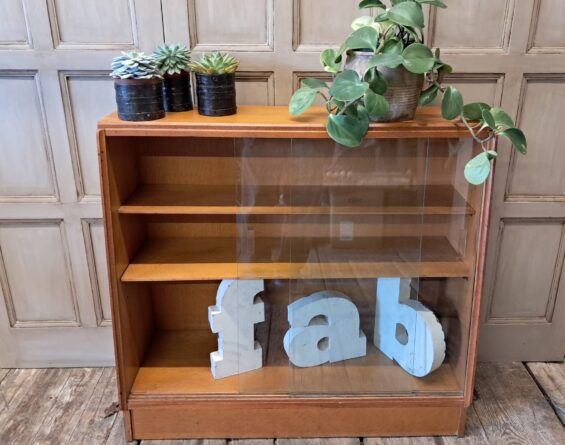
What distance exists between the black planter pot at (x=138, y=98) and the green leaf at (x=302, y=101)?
0.39 meters

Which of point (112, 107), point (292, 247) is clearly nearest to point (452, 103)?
point (292, 247)

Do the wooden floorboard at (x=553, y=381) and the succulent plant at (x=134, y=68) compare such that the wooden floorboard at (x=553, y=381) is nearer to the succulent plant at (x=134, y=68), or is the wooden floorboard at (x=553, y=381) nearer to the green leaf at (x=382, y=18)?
the green leaf at (x=382, y=18)

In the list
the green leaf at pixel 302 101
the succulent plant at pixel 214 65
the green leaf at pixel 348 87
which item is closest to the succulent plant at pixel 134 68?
the succulent plant at pixel 214 65

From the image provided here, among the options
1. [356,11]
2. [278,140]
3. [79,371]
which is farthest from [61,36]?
[79,371]

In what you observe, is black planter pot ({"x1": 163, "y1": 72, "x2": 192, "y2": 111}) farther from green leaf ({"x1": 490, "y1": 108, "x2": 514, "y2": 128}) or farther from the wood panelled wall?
green leaf ({"x1": 490, "y1": 108, "x2": 514, "y2": 128})

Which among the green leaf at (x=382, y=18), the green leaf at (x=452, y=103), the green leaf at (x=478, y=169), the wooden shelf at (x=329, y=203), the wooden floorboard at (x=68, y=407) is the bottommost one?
the wooden floorboard at (x=68, y=407)

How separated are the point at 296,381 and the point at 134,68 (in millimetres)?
1080

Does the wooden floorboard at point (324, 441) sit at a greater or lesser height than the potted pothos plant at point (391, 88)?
lesser

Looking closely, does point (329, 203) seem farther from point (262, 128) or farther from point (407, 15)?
point (407, 15)

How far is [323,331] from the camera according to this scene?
1.68 meters

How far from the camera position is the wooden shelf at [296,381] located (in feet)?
5.43

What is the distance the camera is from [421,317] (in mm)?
1657

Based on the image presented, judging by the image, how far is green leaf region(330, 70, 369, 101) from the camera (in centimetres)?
129

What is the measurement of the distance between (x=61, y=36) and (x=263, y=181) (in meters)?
0.85
